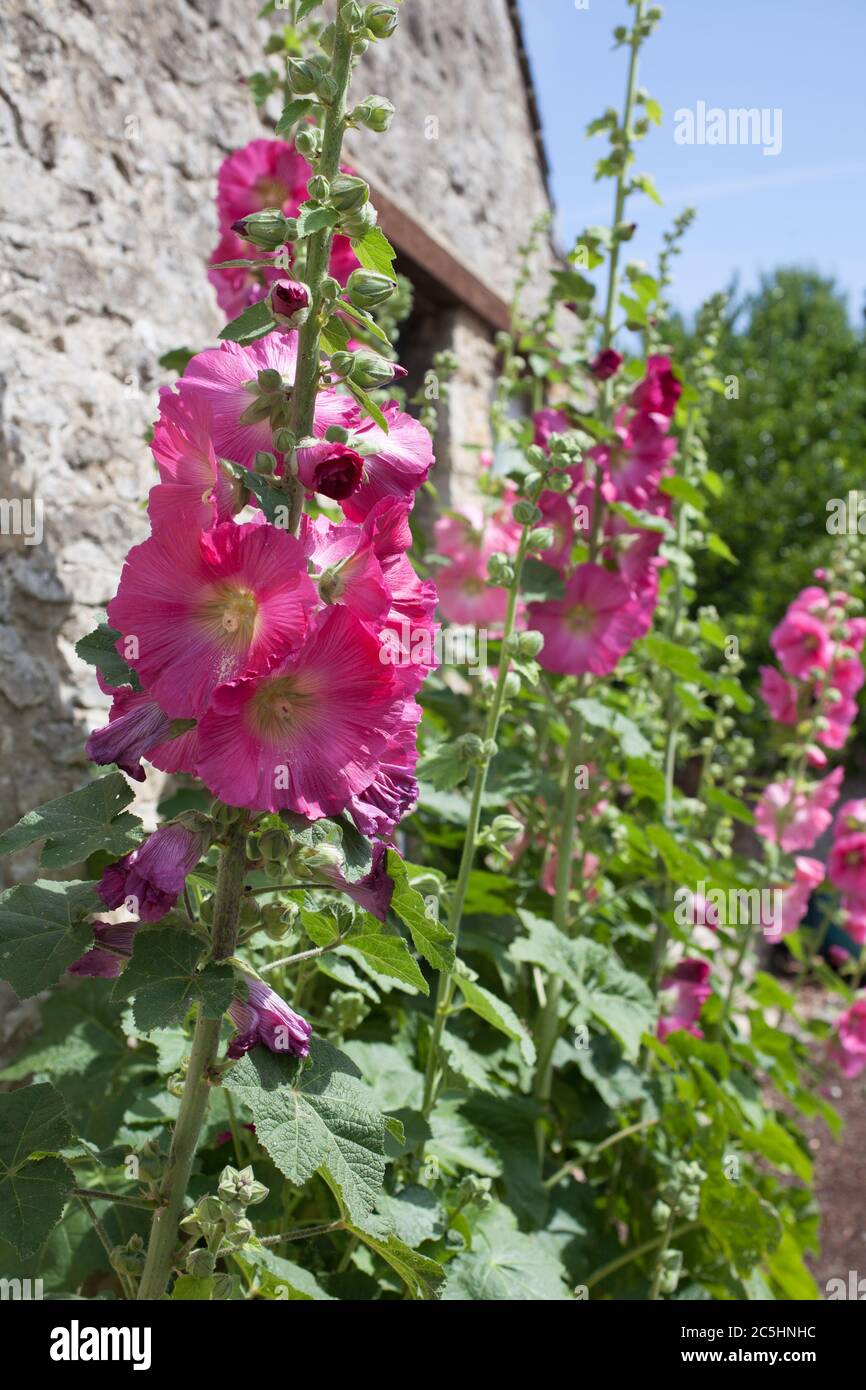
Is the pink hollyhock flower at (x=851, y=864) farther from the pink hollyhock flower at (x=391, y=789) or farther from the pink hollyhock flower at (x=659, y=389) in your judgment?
the pink hollyhock flower at (x=391, y=789)

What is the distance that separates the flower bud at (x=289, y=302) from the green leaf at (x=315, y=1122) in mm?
744

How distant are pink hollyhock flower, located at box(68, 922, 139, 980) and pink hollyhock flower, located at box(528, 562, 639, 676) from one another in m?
1.21

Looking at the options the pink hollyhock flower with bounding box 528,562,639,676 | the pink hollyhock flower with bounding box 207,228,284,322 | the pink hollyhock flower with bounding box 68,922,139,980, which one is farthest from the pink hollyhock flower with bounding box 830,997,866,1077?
the pink hollyhock flower with bounding box 68,922,139,980

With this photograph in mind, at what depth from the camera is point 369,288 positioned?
1.21m

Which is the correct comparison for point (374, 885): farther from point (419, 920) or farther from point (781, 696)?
point (781, 696)

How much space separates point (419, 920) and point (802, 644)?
255 centimetres

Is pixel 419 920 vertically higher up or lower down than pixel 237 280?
lower down

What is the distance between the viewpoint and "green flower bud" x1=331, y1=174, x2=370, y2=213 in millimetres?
1180

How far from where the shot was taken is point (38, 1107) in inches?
49.8

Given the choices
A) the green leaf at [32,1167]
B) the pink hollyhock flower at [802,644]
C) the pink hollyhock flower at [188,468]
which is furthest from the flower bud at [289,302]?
the pink hollyhock flower at [802,644]

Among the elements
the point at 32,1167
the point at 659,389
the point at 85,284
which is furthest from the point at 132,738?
the point at 85,284

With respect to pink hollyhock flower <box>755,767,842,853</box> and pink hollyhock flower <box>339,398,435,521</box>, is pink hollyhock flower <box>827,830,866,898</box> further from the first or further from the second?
pink hollyhock flower <box>339,398,435,521</box>

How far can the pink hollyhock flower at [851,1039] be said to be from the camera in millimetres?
3912
